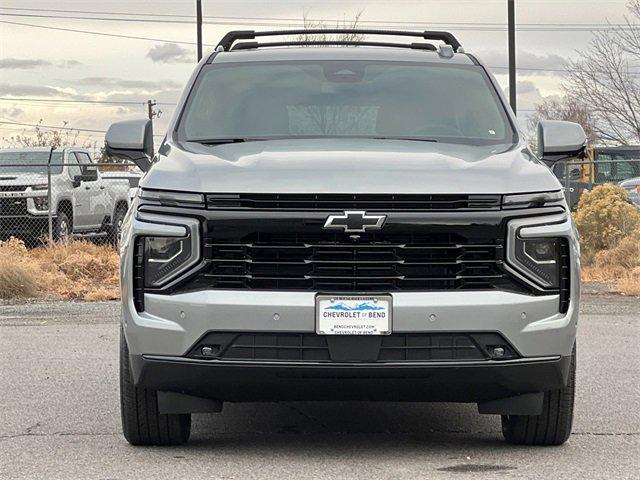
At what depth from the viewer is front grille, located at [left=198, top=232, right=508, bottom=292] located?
5.54 m

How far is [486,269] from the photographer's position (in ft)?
18.3

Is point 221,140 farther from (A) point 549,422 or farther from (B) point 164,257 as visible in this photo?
(A) point 549,422

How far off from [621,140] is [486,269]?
124 ft

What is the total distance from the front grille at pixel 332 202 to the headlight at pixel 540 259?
0.34m

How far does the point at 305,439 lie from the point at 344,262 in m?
1.26

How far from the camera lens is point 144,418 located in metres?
6.01

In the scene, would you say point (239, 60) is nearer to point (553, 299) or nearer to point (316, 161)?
point (316, 161)

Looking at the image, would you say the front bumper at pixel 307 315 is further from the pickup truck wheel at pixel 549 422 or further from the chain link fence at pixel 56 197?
the chain link fence at pixel 56 197

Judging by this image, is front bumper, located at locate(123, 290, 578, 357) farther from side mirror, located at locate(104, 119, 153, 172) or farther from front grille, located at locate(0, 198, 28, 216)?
front grille, located at locate(0, 198, 28, 216)

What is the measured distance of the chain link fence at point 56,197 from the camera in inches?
885

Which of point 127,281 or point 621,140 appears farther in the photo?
point 621,140

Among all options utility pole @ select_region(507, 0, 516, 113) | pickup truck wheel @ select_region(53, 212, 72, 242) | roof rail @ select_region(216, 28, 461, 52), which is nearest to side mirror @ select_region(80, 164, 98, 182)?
pickup truck wheel @ select_region(53, 212, 72, 242)

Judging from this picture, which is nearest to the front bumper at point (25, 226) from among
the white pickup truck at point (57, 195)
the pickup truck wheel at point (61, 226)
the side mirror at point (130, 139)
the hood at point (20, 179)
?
the white pickup truck at point (57, 195)

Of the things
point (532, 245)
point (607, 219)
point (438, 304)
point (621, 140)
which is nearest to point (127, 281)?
point (438, 304)
